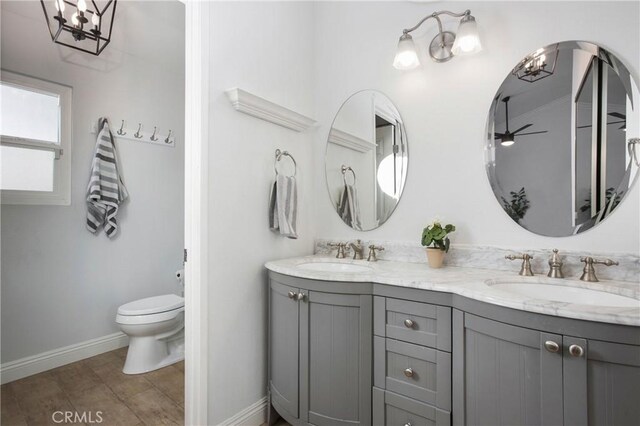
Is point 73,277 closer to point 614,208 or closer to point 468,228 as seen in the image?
point 468,228

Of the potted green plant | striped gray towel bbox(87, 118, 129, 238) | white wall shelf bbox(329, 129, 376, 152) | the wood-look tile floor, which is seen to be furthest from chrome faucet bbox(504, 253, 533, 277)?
striped gray towel bbox(87, 118, 129, 238)

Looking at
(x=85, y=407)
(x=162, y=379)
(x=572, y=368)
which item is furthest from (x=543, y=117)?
(x=85, y=407)

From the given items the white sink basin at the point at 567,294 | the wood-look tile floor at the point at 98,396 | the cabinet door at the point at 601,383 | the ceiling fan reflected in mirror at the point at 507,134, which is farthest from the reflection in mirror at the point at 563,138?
the wood-look tile floor at the point at 98,396

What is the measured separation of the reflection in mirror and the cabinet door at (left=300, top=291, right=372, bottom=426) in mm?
966

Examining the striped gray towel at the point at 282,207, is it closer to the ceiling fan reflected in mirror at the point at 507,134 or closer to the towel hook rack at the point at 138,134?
the ceiling fan reflected in mirror at the point at 507,134

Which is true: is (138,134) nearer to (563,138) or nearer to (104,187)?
(104,187)

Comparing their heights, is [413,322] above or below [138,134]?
below

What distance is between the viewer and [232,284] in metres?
1.67

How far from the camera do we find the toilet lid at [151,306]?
89.0 inches

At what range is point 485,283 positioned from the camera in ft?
4.36

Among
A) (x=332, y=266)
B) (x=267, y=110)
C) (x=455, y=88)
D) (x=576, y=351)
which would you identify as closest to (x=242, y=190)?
(x=267, y=110)

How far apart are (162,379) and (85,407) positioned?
17.2 inches

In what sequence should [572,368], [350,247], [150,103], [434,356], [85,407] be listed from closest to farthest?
[572,368] → [434,356] → [85,407] → [350,247] → [150,103]

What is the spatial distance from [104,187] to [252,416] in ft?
6.66
